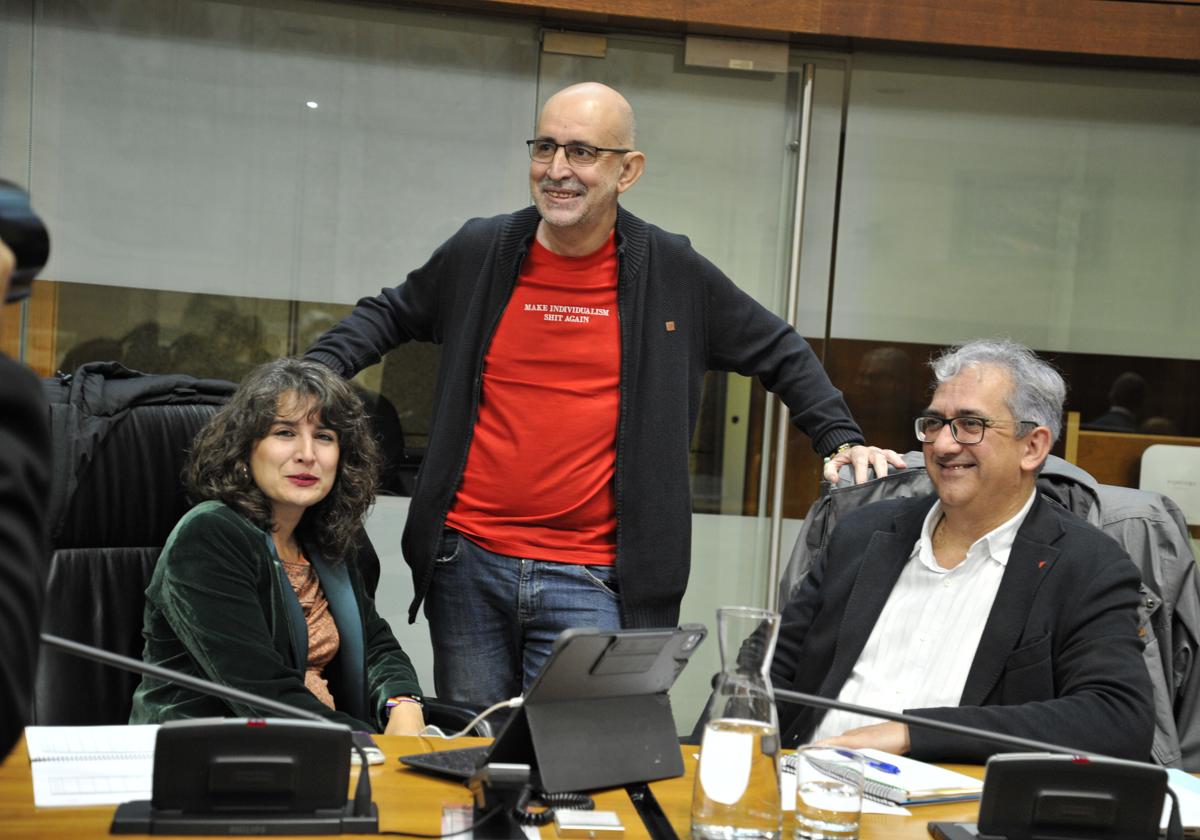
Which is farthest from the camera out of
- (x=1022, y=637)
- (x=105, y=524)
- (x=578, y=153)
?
(x=578, y=153)

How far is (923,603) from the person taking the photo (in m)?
2.40

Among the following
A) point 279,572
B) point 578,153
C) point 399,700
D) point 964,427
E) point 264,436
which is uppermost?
point 578,153

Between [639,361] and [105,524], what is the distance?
43.7 inches

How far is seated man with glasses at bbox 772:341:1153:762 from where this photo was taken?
220 cm

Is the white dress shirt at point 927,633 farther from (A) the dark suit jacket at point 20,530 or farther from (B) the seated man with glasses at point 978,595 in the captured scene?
(A) the dark suit jacket at point 20,530

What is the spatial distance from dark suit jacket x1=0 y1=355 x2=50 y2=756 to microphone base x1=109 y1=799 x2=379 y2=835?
491 mm

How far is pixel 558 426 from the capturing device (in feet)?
8.85

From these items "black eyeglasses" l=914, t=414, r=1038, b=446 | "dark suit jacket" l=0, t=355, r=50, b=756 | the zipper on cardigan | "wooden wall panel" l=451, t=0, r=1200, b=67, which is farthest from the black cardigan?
"dark suit jacket" l=0, t=355, r=50, b=756

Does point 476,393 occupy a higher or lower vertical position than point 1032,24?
lower

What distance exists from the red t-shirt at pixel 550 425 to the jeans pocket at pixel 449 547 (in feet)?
0.06

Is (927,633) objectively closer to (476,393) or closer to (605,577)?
(605,577)

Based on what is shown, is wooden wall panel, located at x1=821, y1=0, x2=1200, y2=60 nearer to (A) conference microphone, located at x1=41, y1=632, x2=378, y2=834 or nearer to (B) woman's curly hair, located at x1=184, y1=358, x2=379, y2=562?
(B) woman's curly hair, located at x1=184, y1=358, x2=379, y2=562

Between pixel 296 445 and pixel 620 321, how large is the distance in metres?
0.71

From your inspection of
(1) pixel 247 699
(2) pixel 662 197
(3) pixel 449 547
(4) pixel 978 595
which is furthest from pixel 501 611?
(2) pixel 662 197
